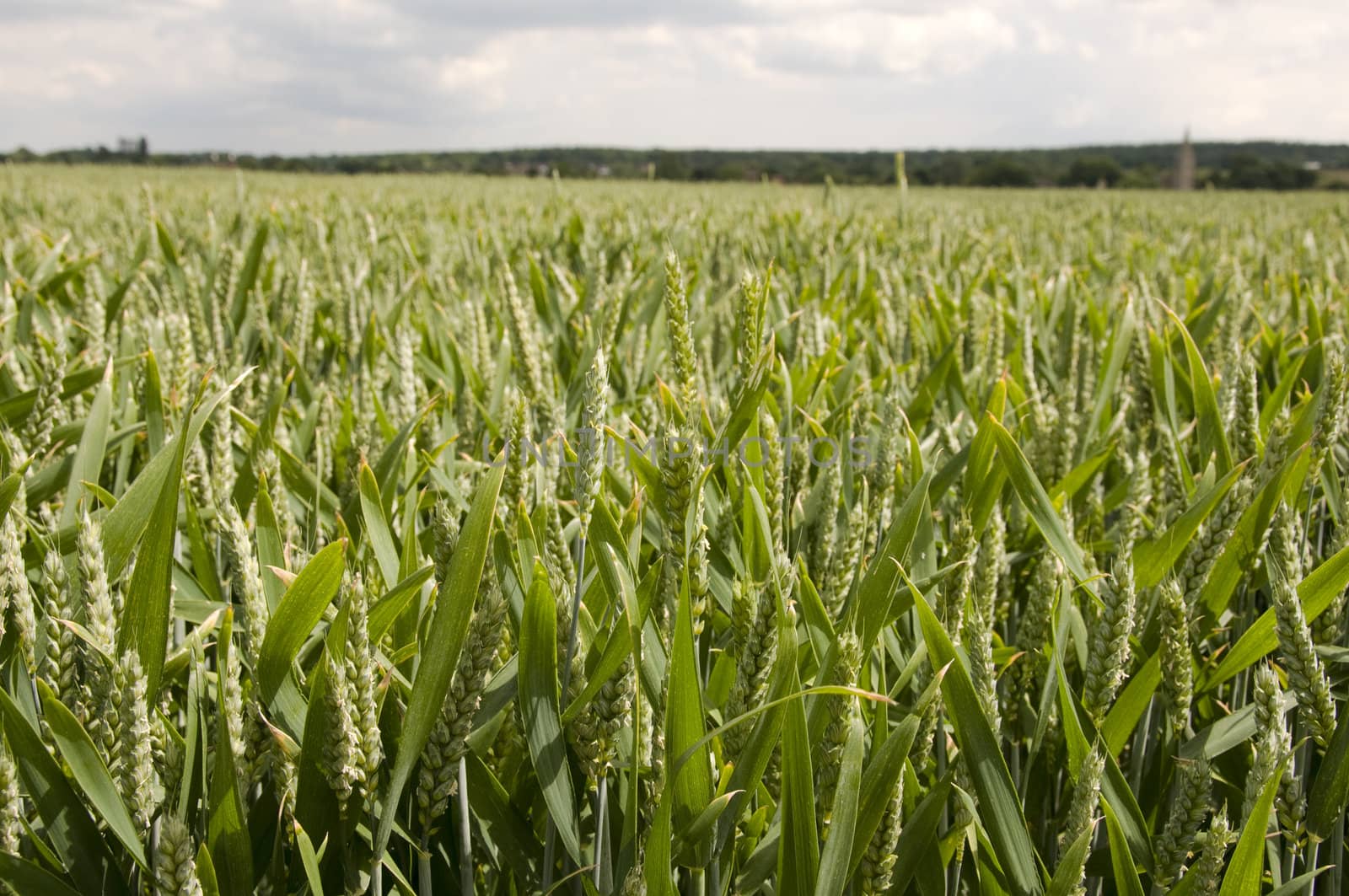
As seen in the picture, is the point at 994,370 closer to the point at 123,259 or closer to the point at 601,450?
the point at 601,450

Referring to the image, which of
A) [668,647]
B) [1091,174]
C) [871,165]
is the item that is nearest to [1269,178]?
[1091,174]

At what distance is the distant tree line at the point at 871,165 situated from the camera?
2906 cm

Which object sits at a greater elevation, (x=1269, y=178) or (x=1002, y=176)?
(x=1002, y=176)

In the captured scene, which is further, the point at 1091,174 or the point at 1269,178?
the point at 1091,174

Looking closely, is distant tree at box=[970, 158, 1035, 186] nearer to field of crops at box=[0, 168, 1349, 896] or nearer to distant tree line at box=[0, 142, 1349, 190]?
distant tree line at box=[0, 142, 1349, 190]

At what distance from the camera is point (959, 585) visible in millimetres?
890

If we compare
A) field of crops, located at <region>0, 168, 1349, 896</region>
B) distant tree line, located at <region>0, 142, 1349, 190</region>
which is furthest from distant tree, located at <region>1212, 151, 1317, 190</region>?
field of crops, located at <region>0, 168, 1349, 896</region>

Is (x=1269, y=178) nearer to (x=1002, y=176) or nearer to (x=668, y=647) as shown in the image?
(x=1002, y=176)

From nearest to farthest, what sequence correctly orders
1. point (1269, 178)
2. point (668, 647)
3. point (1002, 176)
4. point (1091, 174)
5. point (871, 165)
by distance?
point (668, 647) < point (1269, 178) < point (1091, 174) < point (1002, 176) < point (871, 165)

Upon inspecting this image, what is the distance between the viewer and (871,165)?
49.1m

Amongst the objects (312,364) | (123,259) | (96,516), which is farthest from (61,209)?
(96,516)

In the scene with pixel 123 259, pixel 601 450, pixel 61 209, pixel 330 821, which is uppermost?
pixel 61 209

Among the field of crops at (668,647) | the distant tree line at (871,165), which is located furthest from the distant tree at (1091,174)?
the field of crops at (668,647)

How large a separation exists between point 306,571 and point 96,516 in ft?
1.12
